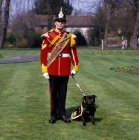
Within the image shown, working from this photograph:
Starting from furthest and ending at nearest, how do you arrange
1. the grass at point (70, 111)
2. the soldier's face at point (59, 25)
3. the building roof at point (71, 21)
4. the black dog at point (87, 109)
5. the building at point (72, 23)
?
the building at point (72, 23) < the building roof at point (71, 21) < the soldier's face at point (59, 25) < the black dog at point (87, 109) < the grass at point (70, 111)

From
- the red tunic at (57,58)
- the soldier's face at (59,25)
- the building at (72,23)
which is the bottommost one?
the building at (72,23)

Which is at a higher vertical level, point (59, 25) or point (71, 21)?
point (59, 25)

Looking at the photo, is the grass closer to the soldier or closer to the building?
the soldier

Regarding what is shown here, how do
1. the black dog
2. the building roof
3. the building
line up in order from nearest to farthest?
1. the black dog
2. the building roof
3. the building

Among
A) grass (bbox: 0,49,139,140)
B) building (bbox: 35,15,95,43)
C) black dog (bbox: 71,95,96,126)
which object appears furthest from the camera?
building (bbox: 35,15,95,43)

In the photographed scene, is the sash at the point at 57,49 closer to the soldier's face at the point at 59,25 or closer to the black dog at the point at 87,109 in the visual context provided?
the soldier's face at the point at 59,25

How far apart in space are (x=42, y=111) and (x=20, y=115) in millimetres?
619

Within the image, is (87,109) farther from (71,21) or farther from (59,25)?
(71,21)

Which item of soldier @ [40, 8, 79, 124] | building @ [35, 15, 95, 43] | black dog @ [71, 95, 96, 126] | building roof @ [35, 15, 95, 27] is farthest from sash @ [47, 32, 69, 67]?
building roof @ [35, 15, 95, 27]

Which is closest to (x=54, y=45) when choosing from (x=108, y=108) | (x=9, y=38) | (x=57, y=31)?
(x=57, y=31)

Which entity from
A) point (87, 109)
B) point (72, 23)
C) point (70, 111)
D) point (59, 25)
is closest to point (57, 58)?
point (59, 25)

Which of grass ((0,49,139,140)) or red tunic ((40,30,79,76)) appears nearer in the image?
grass ((0,49,139,140))

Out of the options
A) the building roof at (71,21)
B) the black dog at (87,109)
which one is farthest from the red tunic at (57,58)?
the building roof at (71,21)

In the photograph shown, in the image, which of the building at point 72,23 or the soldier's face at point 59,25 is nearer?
the soldier's face at point 59,25
